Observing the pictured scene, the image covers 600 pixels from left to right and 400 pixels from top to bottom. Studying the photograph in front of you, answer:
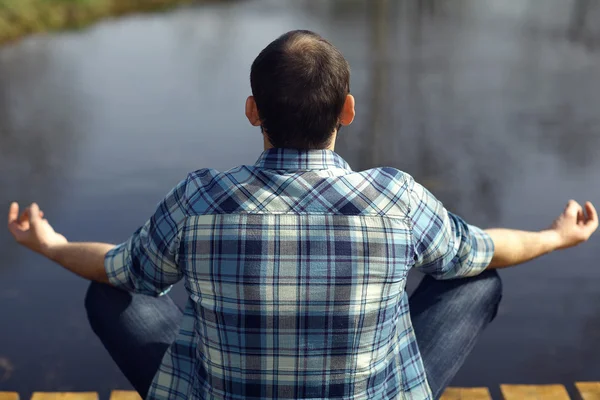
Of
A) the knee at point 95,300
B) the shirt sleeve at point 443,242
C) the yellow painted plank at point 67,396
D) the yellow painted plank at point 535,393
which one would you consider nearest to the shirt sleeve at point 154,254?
the knee at point 95,300

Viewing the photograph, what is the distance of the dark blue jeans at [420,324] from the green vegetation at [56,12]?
9.32 m

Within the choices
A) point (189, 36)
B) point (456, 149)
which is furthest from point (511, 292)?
point (189, 36)

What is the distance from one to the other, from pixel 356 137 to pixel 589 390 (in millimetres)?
3643

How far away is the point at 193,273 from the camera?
1740 mm

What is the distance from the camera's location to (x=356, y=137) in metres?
6.21

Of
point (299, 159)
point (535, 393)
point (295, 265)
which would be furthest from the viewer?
point (535, 393)

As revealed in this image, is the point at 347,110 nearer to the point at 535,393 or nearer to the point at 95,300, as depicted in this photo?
the point at 95,300

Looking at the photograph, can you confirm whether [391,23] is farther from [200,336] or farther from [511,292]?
[200,336]

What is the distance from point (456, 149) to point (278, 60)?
429cm

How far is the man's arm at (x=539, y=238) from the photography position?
2.12 metres

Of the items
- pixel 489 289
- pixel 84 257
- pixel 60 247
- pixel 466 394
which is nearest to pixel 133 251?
pixel 84 257

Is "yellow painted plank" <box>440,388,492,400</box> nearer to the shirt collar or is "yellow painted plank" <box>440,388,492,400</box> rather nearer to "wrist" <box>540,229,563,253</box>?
"wrist" <box>540,229,563,253</box>

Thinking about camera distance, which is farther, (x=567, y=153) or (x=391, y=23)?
(x=391, y=23)

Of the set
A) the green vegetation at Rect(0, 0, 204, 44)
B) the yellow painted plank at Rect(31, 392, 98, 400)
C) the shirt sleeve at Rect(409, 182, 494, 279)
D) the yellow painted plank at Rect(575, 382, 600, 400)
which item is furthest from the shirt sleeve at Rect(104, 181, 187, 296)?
the green vegetation at Rect(0, 0, 204, 44)
